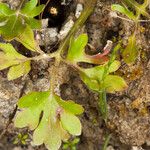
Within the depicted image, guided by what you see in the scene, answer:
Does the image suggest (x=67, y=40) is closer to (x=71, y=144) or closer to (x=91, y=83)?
(x=91, y=83)

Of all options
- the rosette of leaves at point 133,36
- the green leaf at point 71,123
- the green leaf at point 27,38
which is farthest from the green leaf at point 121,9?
the green leaf at point 71,123

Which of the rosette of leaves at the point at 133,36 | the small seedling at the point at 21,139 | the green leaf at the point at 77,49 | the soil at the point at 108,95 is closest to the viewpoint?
the green leaf at the point at 77,49

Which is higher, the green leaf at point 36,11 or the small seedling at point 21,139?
the green leaf at point 36,11

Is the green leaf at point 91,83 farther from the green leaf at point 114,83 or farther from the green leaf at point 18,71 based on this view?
the green leaf at point 18,71

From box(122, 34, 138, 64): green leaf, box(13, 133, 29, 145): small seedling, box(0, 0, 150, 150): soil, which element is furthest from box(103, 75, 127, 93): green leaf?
box(13, 133, 29, 145): small seedling

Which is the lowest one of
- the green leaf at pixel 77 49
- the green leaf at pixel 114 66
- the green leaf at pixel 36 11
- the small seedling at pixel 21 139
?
the small seedling at pixel 21 139

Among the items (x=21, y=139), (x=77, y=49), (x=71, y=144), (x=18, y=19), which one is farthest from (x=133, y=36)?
(x=21, y=139)

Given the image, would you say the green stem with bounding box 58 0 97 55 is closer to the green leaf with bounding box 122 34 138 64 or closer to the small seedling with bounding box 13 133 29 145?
the green leaf with bounding box 122 34 138 64
